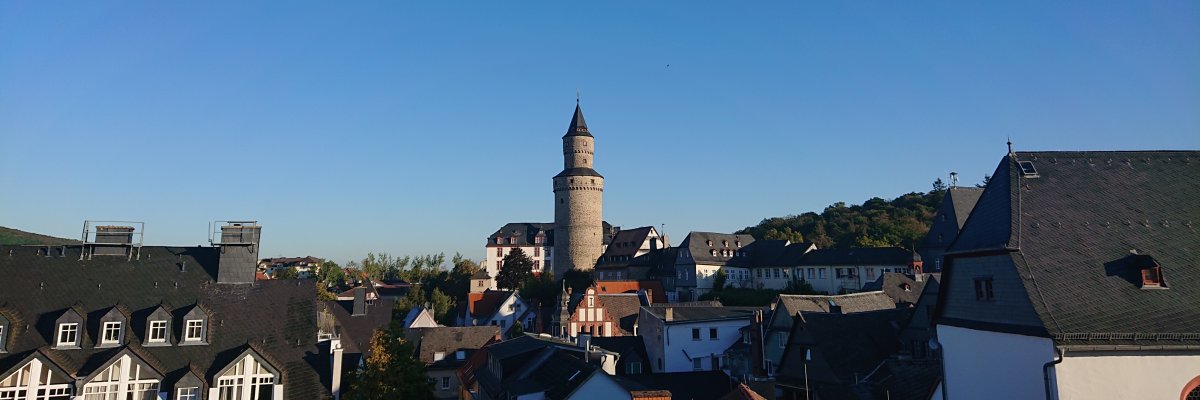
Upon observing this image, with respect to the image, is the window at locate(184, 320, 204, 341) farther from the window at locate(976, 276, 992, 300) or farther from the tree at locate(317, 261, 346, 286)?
the tree at locate(317, 261, 346, 286)

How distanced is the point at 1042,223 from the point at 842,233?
95.7 m

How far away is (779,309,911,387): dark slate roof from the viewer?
32.0 m

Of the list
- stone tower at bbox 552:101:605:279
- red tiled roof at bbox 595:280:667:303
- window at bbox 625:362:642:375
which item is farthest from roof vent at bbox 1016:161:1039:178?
stone tower at bbox 552:101:605:279

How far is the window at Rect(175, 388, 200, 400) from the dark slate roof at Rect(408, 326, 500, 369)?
22402mm

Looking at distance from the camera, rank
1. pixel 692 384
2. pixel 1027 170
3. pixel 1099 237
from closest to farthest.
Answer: pixel 1099 237 → pixel 1027 170 → pixel 692 384

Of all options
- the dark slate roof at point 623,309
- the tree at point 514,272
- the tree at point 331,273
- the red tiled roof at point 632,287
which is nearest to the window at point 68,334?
the dark slate roof at point 623,309

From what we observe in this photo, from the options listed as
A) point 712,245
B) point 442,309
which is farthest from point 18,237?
point 712,245

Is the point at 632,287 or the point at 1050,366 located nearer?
the point at 1050,366

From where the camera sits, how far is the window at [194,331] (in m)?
25.8

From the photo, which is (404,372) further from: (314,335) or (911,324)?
(911,324)

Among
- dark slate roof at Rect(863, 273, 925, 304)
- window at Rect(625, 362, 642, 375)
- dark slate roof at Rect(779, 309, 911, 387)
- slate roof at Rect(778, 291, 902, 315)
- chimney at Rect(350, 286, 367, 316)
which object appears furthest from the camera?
dark slate roof at Rect(863, 273, 925, 304)

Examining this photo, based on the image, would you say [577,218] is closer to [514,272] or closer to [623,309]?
[514,272]

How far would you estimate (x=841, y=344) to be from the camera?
32906mm

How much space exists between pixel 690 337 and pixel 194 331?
93.4ft
